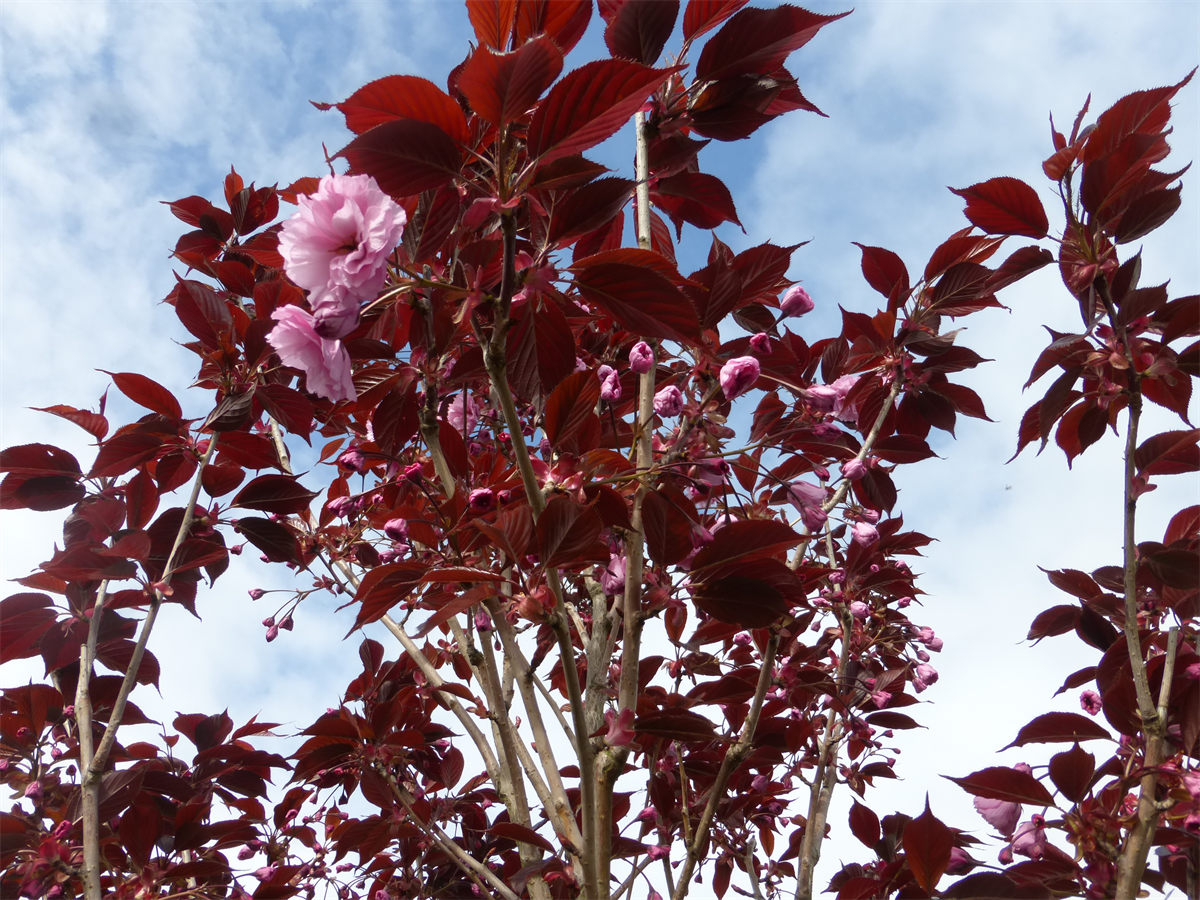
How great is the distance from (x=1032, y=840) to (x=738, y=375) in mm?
1119

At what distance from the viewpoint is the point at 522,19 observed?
3.36 feet

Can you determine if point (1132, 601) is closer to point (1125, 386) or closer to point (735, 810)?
point (1125, 386)

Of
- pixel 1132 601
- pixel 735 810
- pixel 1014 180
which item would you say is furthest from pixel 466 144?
pixel 735 810

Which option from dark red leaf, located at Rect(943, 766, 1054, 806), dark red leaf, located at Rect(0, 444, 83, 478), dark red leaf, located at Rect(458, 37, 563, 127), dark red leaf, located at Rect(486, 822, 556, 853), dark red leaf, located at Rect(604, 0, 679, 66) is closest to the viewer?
dark red leaf, located at Rect(458, 37, 563, 127)

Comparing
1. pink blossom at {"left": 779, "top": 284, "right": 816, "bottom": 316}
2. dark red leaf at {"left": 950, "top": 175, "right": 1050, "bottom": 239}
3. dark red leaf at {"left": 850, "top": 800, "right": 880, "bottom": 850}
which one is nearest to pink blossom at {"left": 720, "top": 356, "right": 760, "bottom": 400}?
pink blossom at {"left": 779, "top": 284, "right": 816, "bottom": 316}

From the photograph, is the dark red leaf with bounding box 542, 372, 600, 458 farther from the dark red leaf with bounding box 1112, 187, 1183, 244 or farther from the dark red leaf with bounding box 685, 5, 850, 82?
the dark red leaf with bounding box 1112, 187, 1183, 244

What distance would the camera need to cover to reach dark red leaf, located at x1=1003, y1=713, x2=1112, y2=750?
1455 millimetres

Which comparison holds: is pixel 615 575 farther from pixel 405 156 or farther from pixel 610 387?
pixel 405 156

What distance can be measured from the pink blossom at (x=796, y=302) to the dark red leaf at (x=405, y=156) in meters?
0.73

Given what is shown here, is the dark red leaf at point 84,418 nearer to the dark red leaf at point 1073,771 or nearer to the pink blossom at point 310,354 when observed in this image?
the pink blossom at point 310,354

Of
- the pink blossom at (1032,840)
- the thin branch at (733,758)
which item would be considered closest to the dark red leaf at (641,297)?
the thin branch at (733,758)

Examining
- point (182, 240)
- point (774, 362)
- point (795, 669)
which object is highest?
point (182, 240)

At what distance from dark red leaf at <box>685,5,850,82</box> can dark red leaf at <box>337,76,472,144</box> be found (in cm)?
52

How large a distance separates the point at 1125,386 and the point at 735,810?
1311 millimetres
